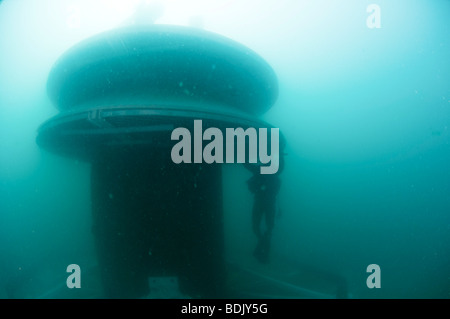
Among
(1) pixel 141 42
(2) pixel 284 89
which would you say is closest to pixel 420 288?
(2) pixel 284 89

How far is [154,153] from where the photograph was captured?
1.67 feet

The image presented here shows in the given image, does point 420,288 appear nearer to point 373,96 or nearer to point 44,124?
point 373,96

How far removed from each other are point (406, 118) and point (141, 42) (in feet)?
2.55

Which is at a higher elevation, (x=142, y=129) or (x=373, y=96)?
(x=373, y=96)

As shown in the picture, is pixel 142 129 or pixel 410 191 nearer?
pixel 142 129

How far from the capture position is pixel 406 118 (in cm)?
63

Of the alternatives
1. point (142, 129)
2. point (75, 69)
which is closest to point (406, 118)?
point (142, 129)

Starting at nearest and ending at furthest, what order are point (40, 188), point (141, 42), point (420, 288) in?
point (141, 42) < point (40, 188) < point (420, 288)

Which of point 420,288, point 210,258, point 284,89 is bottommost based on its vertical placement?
point 420,288

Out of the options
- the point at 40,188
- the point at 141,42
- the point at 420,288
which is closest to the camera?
the point at 141,42

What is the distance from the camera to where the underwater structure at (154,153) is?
486 mm

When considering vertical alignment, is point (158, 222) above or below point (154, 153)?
below

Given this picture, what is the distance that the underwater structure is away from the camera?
0.49 m

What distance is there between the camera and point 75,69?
0.51m
